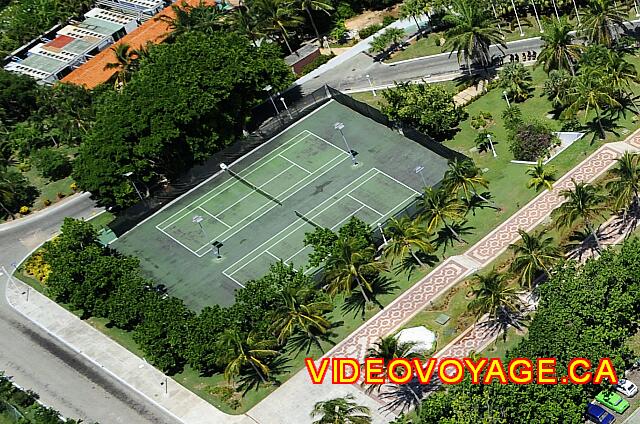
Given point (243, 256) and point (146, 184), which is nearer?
point (243, 256)

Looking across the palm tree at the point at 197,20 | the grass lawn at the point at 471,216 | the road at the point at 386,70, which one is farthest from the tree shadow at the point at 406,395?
the palm tree at the point at 197,20

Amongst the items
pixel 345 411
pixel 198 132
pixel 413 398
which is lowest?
pixel 413 398

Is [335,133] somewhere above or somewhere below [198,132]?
below

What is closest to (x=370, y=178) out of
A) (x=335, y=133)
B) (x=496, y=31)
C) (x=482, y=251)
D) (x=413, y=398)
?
(x=335, y=133)

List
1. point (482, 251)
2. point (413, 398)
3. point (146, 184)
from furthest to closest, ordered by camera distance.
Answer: point (146, 184)
point (482, 251)
point (413, 398)

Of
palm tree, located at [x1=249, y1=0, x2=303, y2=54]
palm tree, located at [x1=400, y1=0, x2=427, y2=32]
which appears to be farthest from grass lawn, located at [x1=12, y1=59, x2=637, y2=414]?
palm tree, located at [x1=249, y1=0, x2=303, y2=54]

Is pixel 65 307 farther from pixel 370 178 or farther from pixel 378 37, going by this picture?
pixel 378 37

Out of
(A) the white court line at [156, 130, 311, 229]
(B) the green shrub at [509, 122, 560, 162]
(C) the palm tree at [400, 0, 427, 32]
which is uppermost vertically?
(C) the palm tree at [400, 0, 427, 32]

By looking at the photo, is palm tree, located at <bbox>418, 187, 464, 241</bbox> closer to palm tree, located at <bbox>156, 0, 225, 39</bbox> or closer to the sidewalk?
the sidewalk
